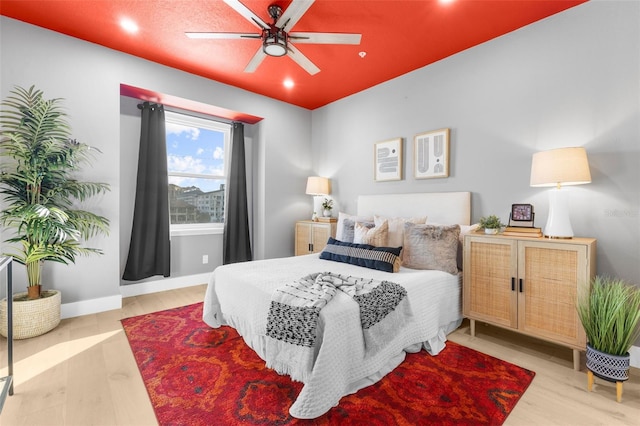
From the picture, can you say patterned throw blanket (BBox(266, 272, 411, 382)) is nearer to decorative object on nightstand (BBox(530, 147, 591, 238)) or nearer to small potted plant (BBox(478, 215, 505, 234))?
small potted plant (BBox(478, 215, 505, 234))

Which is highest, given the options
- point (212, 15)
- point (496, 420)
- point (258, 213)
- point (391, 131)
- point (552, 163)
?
point (212, 15)

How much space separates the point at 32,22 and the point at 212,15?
1.75m

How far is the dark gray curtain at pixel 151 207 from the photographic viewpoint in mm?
3602

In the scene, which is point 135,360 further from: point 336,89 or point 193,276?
point 336,89

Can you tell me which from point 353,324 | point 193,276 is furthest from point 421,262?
point 193,276

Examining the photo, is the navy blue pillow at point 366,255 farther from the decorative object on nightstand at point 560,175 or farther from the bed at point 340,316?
the decorative object on nightstand at point 560,175

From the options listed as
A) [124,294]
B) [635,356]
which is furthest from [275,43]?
[635,356]

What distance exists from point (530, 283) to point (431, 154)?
65.0 inches

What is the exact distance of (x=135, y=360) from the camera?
2107 millimetres

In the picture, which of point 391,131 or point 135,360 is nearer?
point 135,360

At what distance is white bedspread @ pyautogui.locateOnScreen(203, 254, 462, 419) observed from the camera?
1546 mm

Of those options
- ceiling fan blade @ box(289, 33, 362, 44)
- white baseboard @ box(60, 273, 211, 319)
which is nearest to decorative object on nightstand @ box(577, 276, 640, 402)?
ceiling fan blade @ box(289, 33, 362, 44)

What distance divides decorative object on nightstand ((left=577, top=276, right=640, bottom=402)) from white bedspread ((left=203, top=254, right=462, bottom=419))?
2.97 feet

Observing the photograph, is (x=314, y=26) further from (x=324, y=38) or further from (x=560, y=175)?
(x=560, y=175)
